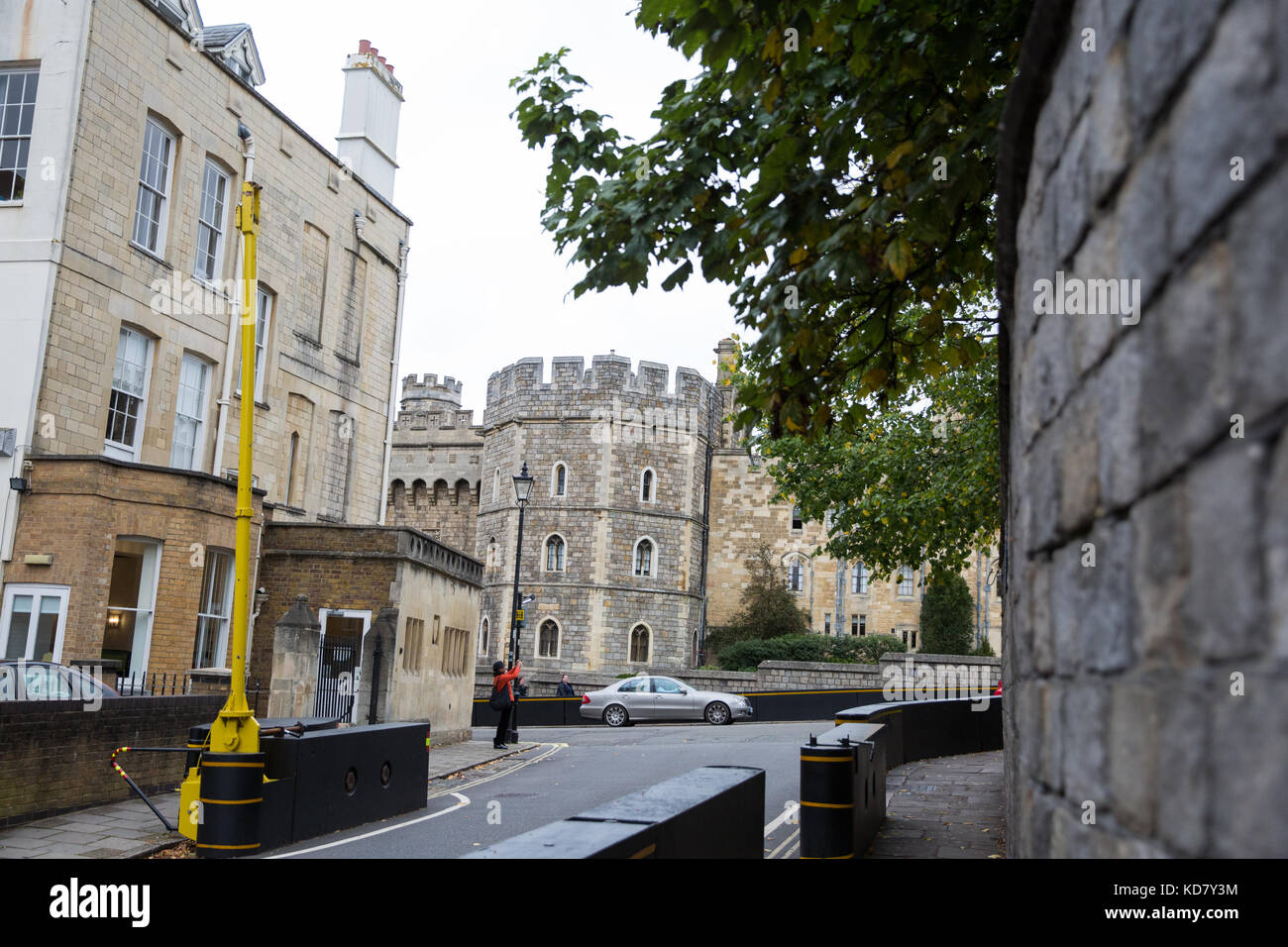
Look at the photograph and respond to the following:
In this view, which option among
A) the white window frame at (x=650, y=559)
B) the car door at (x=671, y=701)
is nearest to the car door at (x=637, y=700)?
the car door at (x=671, y=701)

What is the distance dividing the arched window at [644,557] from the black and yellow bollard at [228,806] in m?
40.5

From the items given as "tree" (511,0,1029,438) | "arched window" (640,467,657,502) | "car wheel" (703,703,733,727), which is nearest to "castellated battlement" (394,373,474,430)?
"arched window" (640,467,657,502)

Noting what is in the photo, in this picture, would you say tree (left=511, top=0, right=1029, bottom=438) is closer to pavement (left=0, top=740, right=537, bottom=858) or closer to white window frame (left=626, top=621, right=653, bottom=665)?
pavement (left=0, top=740, right=537, bottom=858)

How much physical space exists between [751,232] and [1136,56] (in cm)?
482

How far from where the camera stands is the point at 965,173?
5.96 metres

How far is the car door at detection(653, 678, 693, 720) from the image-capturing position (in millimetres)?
28953

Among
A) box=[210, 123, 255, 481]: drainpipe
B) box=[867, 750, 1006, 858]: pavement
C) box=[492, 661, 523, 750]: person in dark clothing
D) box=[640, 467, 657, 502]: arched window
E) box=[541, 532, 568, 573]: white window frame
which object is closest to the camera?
box=[867, 750, 1006, 858]: pavement

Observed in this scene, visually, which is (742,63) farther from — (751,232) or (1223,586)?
(1223,586)

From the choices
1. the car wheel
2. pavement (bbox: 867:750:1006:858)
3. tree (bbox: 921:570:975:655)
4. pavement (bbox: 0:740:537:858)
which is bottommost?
pavement (bbox: 0:740:537:858)

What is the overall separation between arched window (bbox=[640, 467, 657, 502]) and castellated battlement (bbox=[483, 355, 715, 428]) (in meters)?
3.13

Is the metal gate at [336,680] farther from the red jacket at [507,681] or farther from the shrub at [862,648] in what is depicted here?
the shrub at [862,648]

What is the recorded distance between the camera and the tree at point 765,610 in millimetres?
50750

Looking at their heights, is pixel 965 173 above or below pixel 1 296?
below
